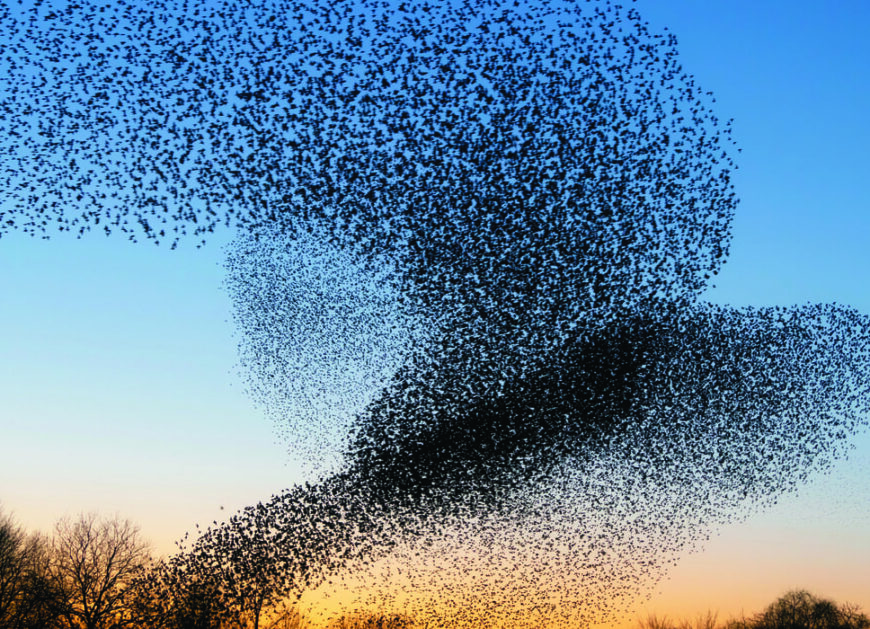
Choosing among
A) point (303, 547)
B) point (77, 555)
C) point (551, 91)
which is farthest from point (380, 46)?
point (77, 555)

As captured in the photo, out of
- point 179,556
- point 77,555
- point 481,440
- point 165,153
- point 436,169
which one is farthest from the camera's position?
point 77,555

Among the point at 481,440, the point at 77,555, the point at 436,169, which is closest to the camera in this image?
the point at 436,169

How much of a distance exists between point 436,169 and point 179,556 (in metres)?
19.9

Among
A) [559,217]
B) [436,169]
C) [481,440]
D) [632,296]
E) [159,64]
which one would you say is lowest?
[481,440]

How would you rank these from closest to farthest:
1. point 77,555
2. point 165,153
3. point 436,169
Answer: point 165,153
point 436,169
point 77,555

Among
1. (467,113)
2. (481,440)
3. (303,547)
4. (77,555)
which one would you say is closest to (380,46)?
(467,113)

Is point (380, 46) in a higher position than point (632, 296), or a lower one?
A: higher

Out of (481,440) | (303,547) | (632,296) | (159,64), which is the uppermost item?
(159,64)

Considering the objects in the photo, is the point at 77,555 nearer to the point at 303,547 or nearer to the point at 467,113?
the point at 303,547

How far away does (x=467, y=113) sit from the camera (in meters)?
22.6

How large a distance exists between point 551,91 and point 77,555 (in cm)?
3231

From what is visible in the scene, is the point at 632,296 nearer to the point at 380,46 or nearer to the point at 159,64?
the point at 380,46

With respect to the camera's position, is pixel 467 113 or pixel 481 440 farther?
pixel 481 440

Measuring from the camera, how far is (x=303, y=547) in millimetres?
27531
